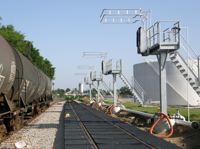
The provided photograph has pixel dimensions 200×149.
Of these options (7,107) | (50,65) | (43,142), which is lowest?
(43,142)

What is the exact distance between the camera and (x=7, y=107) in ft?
31.2

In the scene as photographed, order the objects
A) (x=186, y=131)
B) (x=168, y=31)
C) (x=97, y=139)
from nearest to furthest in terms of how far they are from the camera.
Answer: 1. (x=97, y=139)
2. (x=186, y=131)
3. (x=168, y=31)

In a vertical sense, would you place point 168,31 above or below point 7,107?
above

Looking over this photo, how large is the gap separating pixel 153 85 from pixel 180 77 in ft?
15.0

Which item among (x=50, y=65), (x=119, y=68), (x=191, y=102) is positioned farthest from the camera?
(x=50, y=65)

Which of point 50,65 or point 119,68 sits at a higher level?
point 50,65

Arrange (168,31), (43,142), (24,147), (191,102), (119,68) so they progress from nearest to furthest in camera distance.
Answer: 1. (24,147)
2. (43,142)
3. (168,31)
4. (119,68)
5. (191,102)

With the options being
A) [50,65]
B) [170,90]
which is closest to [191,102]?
[170,90]

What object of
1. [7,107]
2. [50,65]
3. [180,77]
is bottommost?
[7,107]

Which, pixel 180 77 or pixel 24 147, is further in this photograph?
pixel 180 77

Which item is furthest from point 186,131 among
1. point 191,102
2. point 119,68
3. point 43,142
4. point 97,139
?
point 191,102

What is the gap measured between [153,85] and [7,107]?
103ft

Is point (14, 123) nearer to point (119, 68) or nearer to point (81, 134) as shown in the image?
point (81, 134)

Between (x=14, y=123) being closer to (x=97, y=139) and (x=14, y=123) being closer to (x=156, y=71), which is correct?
(x=97, y=139)
